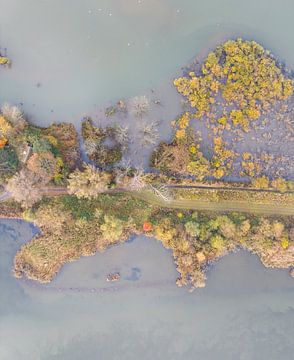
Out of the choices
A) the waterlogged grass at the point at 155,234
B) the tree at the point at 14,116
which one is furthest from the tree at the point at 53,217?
the tree at the point at 14,116

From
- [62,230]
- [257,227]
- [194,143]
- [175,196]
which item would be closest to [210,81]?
[194,143]

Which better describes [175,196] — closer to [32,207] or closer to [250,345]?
[32,207]

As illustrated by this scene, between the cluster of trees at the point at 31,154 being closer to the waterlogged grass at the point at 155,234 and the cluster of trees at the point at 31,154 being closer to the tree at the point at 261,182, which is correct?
the waterlogged grass at the point at 155,234

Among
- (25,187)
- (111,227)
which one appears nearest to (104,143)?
(111,227)

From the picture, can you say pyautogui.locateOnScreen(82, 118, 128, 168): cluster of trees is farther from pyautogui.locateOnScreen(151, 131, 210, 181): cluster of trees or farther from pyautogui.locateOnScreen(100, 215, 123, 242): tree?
pyautogui.locateOnScreen(100, 215, 123, 242): tree

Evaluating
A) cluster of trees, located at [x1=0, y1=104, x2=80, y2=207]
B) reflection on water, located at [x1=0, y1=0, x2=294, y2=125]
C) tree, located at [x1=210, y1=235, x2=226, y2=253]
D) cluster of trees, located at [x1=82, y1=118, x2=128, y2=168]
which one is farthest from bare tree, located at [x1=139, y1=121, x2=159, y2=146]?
tree, located at [x1=210, y1=235, x2=226, y2=253]

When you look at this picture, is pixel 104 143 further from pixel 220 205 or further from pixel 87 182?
pixel 220 205
